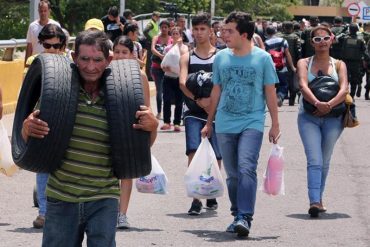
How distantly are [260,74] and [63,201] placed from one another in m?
3.48

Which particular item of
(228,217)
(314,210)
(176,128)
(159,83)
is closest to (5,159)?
(228,217)

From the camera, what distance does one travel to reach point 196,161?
9.14 meters

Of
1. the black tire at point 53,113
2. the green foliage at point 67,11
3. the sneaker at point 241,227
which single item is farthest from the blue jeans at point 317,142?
the green foliage at point 67,11

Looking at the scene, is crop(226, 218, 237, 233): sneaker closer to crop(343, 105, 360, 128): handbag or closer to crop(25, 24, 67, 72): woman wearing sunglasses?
crop(343, 105, 360, 128): handbag

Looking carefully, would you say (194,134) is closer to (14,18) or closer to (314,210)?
(314,210)

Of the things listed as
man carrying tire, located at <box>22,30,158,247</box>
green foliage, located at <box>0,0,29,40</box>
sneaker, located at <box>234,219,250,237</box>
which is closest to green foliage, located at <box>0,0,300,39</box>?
green foliage, located at <box>0,0,29,40</box>

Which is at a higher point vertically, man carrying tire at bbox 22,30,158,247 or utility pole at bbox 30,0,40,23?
man carrying tire at bbox 22,30,158,247

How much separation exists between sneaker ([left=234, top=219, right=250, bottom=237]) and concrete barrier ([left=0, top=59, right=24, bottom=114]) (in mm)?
8827

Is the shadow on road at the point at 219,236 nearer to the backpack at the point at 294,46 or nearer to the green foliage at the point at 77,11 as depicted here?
the backpack at the point at 294,46

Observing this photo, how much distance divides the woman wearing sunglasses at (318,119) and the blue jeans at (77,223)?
4.45m

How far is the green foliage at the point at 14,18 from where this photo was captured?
124ft

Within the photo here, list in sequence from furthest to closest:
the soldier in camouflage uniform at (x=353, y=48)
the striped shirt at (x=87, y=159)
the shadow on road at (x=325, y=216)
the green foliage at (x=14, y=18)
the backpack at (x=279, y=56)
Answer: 1. the green foliage at (x=14, y=18)
2. the soldier in camouflage uniform at (x=353, y=48)
3. the backpack at (x=279, y=56)
4. the shadow on road at (x=325, y=216)
5. the striped shirt at (x=87, y=159)

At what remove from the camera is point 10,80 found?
1739cm

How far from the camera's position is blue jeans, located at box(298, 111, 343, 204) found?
987 centimetres
